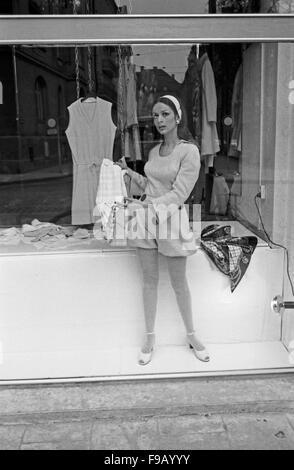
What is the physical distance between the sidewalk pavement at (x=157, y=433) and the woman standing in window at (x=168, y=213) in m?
0.55

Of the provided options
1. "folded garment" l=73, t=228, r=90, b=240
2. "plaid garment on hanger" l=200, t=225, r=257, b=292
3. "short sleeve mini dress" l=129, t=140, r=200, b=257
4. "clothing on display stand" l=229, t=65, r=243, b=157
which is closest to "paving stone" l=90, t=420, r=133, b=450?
"short sleeve mini dress" l=129, t=140, r=200, b=257

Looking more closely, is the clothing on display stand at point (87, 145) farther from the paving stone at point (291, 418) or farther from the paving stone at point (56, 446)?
the paving stone at point (291, 418)

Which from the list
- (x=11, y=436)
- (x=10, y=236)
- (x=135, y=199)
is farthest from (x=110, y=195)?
(x=11, y=436)

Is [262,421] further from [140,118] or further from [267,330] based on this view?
[140,118]

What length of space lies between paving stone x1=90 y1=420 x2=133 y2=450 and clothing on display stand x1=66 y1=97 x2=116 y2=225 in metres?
1.59

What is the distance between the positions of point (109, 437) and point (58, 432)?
0.81ft

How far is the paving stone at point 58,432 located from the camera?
7.69 ft

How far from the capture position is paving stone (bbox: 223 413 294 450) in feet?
7.45

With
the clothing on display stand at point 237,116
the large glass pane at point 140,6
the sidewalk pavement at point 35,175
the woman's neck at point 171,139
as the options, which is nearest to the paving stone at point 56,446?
the woman's neck at point 171,139

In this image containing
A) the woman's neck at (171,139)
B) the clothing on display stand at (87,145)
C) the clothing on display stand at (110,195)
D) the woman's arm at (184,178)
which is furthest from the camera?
the clothing on display stand at (87,145)

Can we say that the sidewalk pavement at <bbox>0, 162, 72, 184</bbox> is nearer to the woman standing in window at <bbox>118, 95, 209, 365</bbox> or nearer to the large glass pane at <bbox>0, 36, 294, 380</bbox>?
the large glass pane at <bbox>0, 36, 294, 380</bbox>

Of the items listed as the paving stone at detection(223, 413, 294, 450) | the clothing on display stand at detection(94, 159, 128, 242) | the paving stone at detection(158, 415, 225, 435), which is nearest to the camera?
the paving stone at detection(223, 413, 294, 450)

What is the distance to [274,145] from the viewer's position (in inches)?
123

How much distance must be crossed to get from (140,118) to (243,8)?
1033mm
